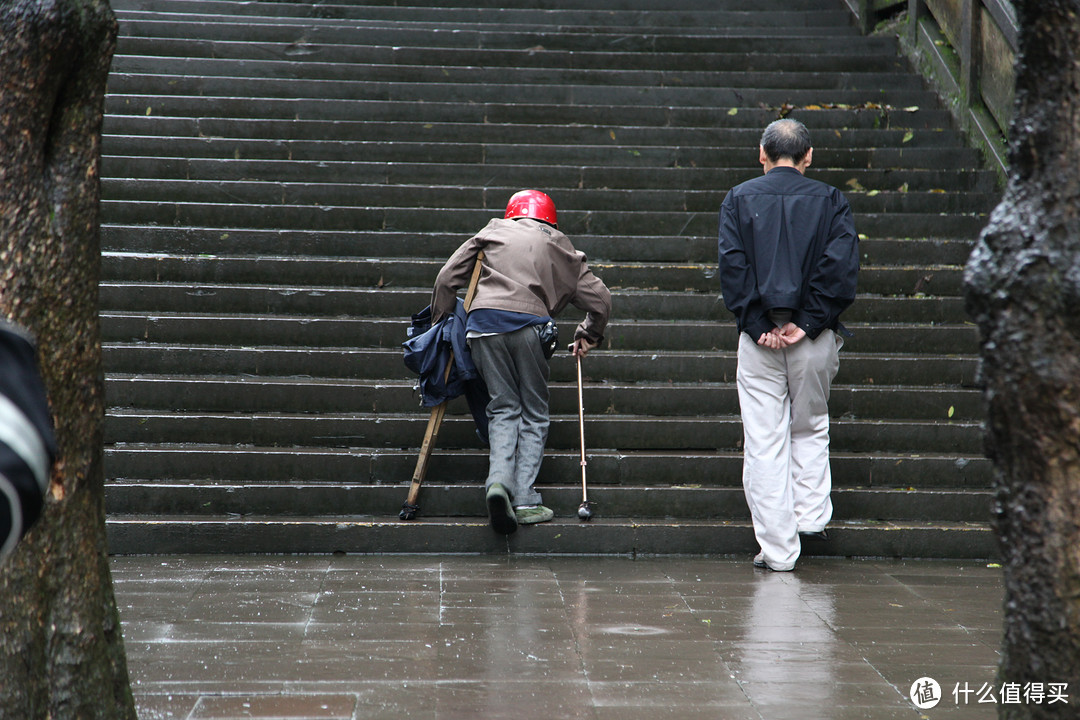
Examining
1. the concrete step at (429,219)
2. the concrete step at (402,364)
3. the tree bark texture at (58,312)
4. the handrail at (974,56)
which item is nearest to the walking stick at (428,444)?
the concrete step at (402,364)

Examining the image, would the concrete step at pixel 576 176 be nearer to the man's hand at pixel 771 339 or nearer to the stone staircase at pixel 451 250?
the stone staircase at pixel 451 250

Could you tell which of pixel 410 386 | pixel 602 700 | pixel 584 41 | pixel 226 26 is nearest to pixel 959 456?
pixel 410 386

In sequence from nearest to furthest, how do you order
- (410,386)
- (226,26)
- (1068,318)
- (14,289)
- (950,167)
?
(1068,318) < (14,289) < (410,386) < (950,167) < (226,26)

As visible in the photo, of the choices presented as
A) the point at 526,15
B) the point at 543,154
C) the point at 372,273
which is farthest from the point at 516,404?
the point at 526,15

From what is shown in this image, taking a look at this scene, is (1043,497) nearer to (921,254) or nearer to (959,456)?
(959,456)

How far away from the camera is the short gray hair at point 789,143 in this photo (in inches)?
218

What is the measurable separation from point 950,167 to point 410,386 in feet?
17.9

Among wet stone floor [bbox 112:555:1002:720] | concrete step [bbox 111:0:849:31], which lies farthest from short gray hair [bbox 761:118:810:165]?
concrete step [bbox 111:0:849:31]

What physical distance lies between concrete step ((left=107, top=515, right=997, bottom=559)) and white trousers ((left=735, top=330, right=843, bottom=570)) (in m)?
0.40

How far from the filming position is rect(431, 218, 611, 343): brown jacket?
582 cm

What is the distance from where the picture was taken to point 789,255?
534 centimetres

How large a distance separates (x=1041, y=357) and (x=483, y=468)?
429 centimetres

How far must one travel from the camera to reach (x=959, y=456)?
647 centimetres

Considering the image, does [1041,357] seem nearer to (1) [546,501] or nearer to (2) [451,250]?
(1) [546,501]
